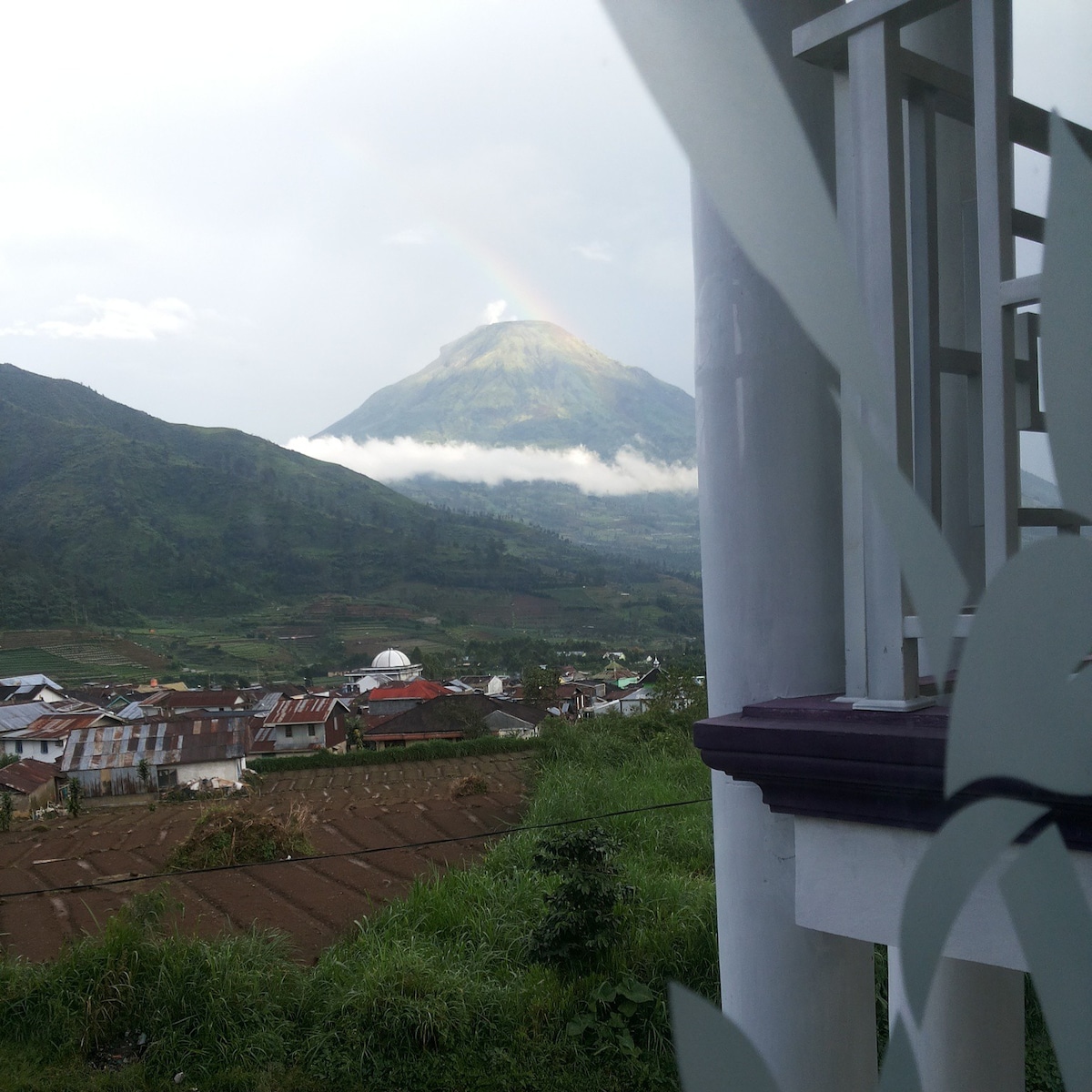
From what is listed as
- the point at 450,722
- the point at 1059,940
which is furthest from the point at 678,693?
the point at 1059,940

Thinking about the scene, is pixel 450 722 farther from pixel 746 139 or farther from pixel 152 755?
pixel 746 139

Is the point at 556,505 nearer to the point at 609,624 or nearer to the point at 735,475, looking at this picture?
the point at 609,624

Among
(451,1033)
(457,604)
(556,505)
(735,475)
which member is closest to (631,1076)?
(451,1033)

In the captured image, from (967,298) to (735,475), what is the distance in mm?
476

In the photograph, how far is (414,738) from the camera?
868 cm

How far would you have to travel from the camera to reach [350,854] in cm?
592

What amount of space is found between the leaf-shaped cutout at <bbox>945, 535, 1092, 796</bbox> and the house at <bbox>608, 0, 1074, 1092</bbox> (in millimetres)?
39

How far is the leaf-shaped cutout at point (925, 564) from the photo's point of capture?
3.66 feet

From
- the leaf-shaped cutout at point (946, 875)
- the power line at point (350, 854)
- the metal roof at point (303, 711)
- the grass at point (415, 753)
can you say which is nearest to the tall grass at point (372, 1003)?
the power line at point (350, 854)

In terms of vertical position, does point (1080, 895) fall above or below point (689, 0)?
below

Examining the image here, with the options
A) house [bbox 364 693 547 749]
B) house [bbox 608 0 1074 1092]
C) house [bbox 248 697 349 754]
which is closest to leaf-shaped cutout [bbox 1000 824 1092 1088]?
house [bbox 608 0 1074 1092]

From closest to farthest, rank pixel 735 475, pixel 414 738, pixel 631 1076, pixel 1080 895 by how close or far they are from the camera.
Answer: pixel 1080 895 < pixel 735 475 < pixel 631 1076 < pixel 414 738

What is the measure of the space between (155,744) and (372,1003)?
12.1 feet

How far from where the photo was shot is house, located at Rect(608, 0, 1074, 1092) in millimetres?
1123
